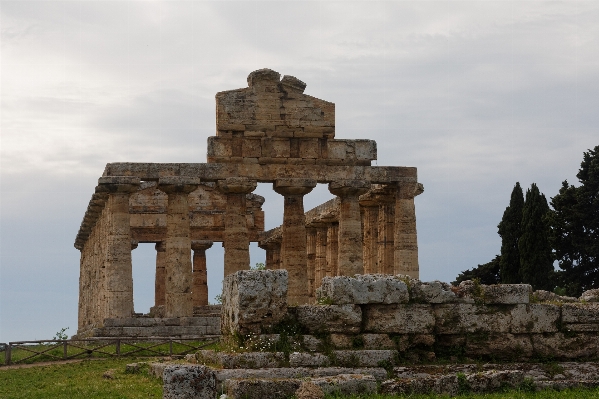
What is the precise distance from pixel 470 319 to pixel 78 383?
968 cm

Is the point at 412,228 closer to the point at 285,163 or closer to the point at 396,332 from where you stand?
the point at 285,163

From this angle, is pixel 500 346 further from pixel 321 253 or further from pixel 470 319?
pixel 321 253

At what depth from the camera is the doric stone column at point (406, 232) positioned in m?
44.2

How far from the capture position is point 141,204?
55750 millimetres

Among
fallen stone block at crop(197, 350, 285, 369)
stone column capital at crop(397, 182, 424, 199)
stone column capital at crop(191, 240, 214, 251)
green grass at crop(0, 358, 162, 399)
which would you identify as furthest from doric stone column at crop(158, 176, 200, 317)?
fallen stone block at crop(197, 350, 285, 369)

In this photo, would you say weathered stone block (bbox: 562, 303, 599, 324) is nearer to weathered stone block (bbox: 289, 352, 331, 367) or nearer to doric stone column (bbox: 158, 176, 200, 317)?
weathered stone block (bbox: 289, 352, 331, 367)

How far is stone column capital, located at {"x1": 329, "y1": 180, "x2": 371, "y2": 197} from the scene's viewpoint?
43.1 m

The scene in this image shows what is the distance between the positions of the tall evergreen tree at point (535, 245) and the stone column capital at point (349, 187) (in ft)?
49.6

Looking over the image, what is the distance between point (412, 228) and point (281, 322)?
24436mm

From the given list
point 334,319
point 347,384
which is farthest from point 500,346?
point 347,384

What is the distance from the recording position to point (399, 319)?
21031 mm

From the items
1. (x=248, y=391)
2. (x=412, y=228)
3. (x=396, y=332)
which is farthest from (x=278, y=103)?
(x=248, y=391)

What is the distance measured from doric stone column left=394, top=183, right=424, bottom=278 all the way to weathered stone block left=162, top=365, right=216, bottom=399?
27.2m

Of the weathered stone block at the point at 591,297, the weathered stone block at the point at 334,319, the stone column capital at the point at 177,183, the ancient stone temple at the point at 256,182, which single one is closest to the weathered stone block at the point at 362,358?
the weathered stone block at the point at 334,319
